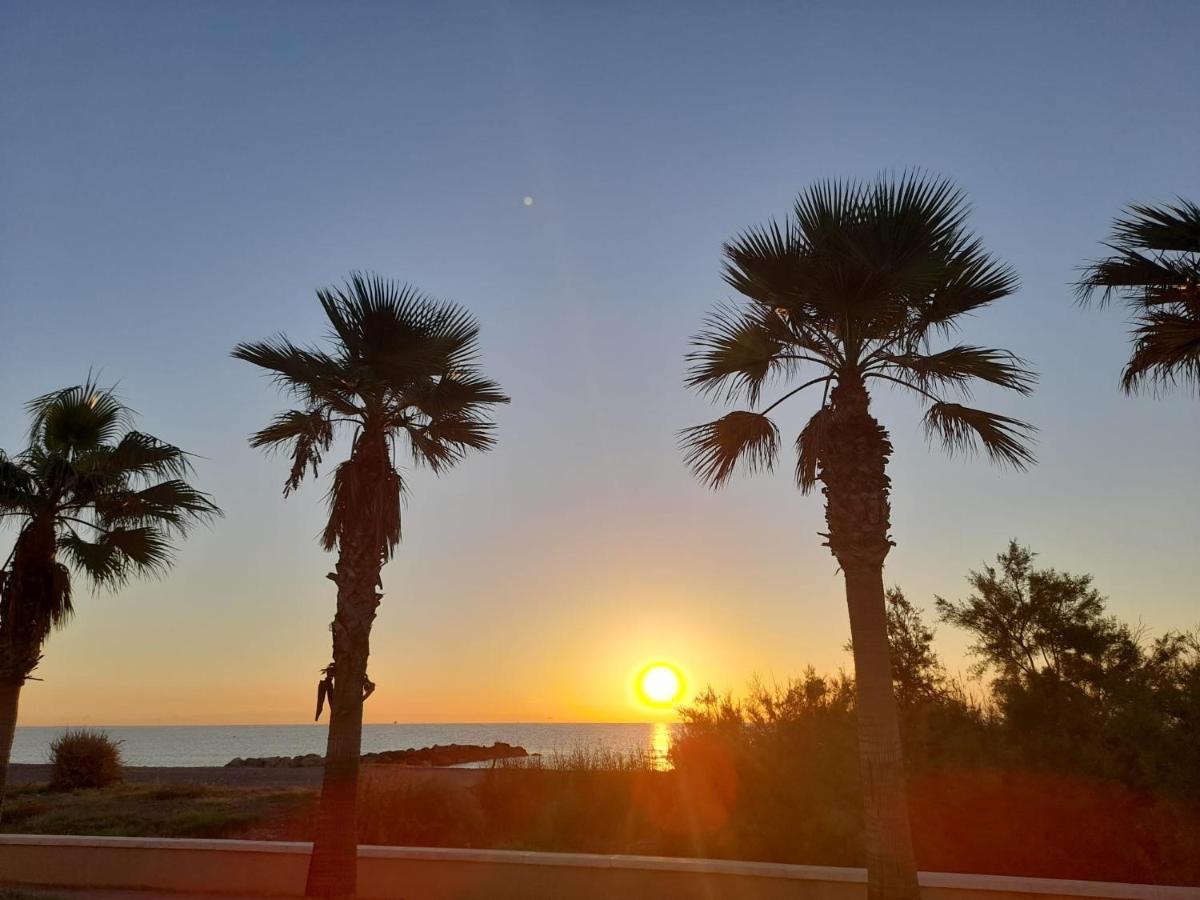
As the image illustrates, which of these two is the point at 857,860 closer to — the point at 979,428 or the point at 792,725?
the point at 792,725

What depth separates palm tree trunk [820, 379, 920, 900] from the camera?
8.15m

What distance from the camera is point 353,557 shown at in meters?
11.2

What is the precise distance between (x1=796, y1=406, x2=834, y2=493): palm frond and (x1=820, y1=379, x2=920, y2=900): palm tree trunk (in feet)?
0.29

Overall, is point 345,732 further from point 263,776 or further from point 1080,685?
point 263,776

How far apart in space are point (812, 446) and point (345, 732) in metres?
6.58

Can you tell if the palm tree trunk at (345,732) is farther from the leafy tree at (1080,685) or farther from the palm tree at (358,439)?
the leafy tree at (1080,685)

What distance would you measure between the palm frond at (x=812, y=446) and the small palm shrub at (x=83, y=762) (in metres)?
23.4

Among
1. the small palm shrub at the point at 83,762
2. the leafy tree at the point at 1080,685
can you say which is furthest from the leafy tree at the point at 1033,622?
the small palm shrub at the point at 83,762

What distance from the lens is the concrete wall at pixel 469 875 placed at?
915 cm

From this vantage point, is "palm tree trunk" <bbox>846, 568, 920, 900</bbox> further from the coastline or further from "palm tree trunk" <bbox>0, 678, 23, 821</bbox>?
"palm tree trunk" <bbox>0, 678, 23, 821</bbox>

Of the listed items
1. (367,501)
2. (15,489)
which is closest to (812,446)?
(367,501)

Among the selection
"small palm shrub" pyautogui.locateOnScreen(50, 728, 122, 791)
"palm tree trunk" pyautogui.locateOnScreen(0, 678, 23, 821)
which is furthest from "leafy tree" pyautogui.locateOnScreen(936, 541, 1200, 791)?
"small palm shrub" pyautogui.locateOnScreen(50, 728, 122, 791)

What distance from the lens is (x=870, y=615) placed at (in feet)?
29.5

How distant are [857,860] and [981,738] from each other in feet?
9.20
